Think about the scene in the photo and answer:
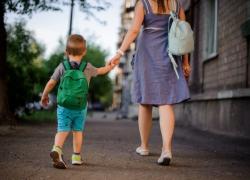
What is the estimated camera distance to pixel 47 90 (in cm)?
483

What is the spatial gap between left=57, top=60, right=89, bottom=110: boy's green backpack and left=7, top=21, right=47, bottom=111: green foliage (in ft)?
29.0

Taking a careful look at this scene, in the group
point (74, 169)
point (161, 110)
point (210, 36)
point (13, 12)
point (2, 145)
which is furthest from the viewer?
point (210, 36)

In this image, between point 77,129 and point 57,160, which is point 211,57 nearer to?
point 77,129

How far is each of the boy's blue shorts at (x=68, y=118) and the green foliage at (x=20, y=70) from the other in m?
8.75

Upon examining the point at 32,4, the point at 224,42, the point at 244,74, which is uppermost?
the point at 32,4

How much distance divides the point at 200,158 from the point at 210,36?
25.8 feet

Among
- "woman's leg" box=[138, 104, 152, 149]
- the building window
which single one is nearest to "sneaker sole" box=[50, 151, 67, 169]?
"woman's leg" box=[138, 104, 152, 149]

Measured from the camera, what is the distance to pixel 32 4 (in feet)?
39.9

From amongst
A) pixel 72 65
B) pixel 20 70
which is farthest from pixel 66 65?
pixel 20 70

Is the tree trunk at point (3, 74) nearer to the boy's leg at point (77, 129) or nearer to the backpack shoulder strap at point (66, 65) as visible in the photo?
the boy's leg at point (77, 129)

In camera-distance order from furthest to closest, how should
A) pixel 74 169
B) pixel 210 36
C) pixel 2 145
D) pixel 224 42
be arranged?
pixel 210 36, pixel 224 42, pixel 2 145, pixel 74 169

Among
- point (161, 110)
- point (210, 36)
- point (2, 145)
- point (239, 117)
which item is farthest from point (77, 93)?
point (210, 36)

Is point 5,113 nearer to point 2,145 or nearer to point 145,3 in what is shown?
point 2,145

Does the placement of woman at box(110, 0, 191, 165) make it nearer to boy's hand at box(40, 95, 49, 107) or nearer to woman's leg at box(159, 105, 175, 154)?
woman's leg at box(159, 105, 175, 154)
